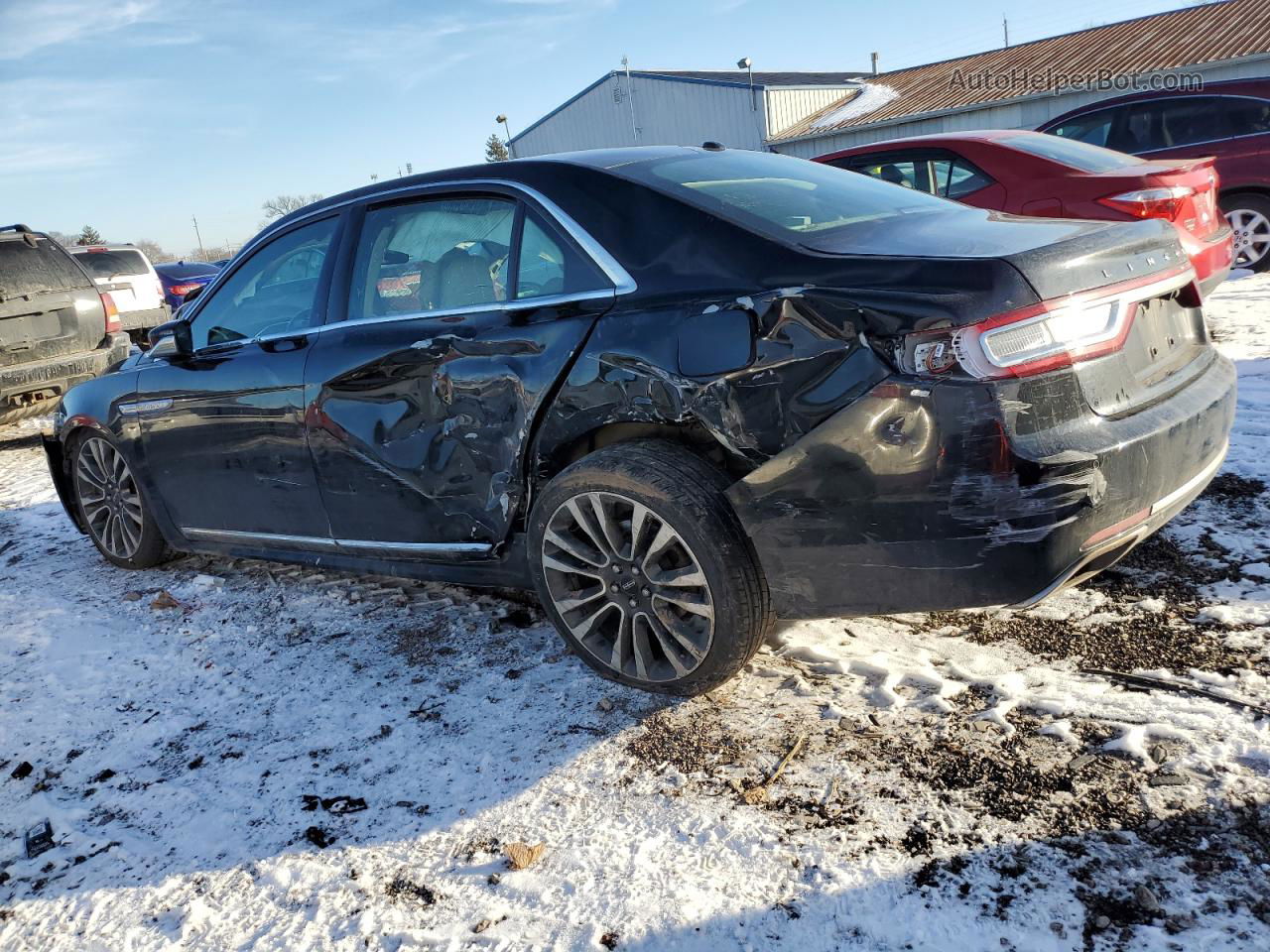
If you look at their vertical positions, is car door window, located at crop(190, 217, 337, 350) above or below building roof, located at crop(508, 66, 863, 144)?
below

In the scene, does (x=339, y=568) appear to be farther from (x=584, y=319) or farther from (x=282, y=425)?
(x=584, y=319)

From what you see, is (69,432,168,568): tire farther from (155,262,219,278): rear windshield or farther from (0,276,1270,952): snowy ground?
(155,262,219,278): rear windshield

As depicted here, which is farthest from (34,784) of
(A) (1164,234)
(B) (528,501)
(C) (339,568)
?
(A) (1164,234)

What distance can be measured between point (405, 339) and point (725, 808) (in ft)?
6.24

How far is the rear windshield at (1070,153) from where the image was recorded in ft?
20.6

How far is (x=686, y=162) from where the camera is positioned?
3.38 meters

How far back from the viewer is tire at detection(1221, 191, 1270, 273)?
28.4 feet

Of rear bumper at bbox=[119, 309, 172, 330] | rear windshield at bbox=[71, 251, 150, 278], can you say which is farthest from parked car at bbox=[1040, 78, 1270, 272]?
rear windshield at bbox=[71, 251, 150, 278]

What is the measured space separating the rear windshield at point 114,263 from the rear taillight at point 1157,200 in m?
11.7

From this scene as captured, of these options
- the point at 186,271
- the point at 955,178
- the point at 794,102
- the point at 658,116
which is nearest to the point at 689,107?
the point at 658,116

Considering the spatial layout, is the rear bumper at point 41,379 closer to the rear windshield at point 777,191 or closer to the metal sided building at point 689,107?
the rear windshield at point 777,191

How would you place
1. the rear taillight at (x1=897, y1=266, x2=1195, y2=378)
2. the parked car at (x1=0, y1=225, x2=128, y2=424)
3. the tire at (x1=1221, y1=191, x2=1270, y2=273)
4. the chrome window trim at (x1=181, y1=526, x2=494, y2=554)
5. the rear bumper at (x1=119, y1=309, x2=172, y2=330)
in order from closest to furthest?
the rear taillight at (x1=897, y1=266, x2=1195, y2=378)
the chrome window trim at (x1=181, y1=526, x2=494, y2=554)
the parked car at (x1=0, y1=225, x2=128, y2=424)
the tire at (x1=1221, y1=191, x2=1270, y2=273)
the rear bumper at (x1=119, y1=309, x2=172, y2=330)

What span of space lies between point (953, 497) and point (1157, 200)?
4488 mm

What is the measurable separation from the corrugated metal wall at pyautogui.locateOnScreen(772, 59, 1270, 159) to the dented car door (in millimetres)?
21587
